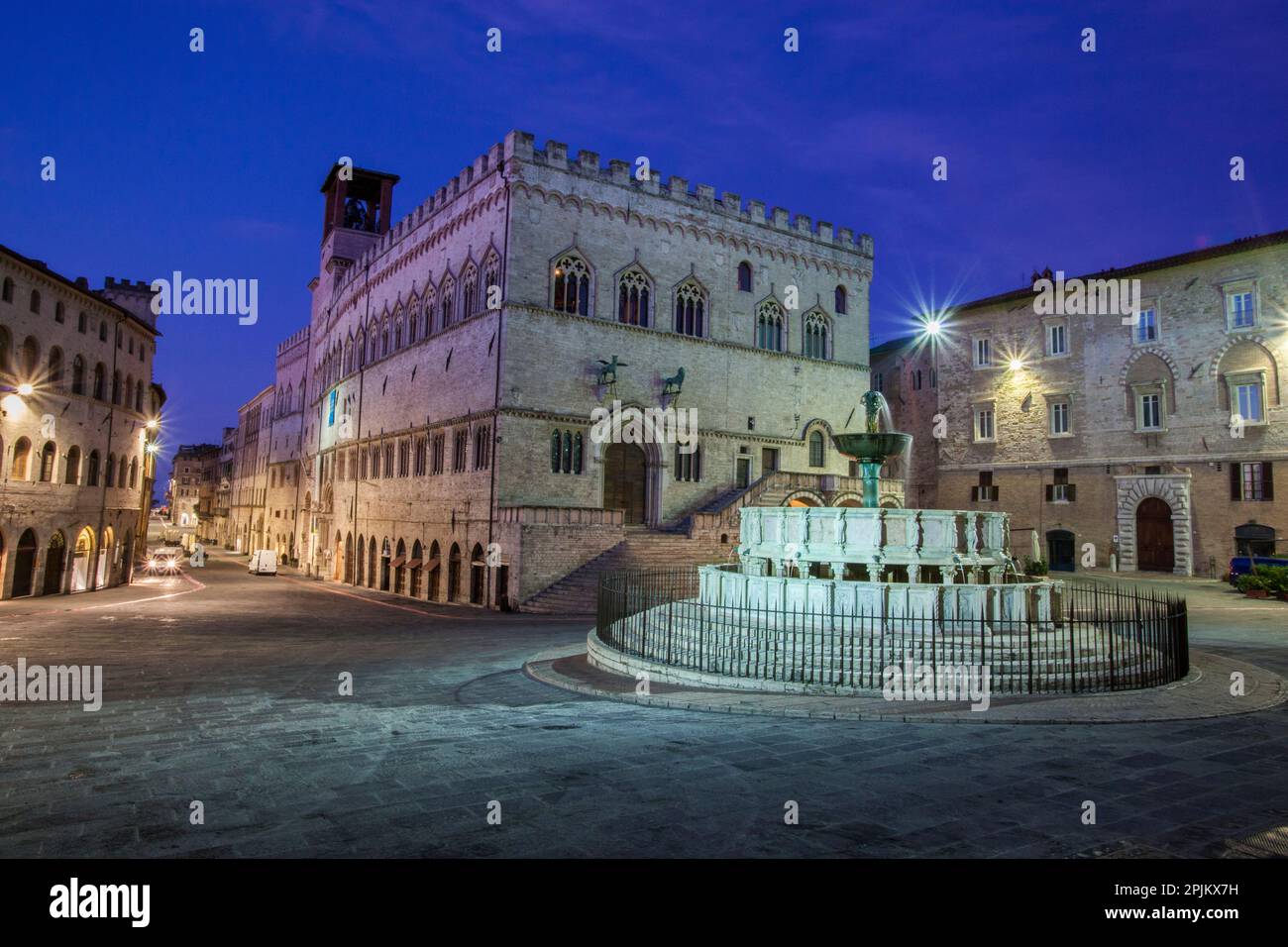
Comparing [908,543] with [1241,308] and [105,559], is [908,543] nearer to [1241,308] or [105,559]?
[1241,308]

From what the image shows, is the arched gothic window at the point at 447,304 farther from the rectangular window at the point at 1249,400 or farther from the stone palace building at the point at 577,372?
the rectangular window at the point at 1249,400

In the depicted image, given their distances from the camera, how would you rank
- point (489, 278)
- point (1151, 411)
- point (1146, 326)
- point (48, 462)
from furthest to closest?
1. point (1146, 326)
2. point (1151, 411)
3. point (489, 278)
4. point (48, 462)

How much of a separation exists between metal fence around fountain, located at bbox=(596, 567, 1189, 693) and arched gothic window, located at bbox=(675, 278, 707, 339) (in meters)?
21.0

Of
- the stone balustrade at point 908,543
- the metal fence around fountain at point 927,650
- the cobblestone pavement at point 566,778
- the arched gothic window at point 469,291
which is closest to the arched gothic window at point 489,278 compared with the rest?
the arched gothic window at point 469,291

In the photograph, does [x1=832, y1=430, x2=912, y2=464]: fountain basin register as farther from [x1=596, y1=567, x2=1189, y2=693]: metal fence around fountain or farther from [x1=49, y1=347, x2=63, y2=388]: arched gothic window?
[x1=49, y1=347, x2=63, y2=388]: arched gothic window

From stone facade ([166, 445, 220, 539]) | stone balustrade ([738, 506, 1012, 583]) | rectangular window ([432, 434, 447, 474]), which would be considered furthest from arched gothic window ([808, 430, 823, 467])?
stone facade ([166, 445, 220, 539])

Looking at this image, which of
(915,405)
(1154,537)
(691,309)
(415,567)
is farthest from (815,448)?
(415,567)

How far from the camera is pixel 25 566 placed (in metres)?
26.5

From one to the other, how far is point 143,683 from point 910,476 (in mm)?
39897

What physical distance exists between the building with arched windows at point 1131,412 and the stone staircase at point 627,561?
16494 millimetres

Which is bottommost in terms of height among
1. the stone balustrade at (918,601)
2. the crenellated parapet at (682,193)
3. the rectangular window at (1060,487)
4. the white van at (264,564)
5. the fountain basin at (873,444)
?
the white van at (264,564)

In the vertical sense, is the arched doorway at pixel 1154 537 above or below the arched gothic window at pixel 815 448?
below

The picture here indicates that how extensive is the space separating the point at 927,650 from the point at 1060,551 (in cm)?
3013

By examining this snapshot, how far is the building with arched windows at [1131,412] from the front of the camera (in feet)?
104
